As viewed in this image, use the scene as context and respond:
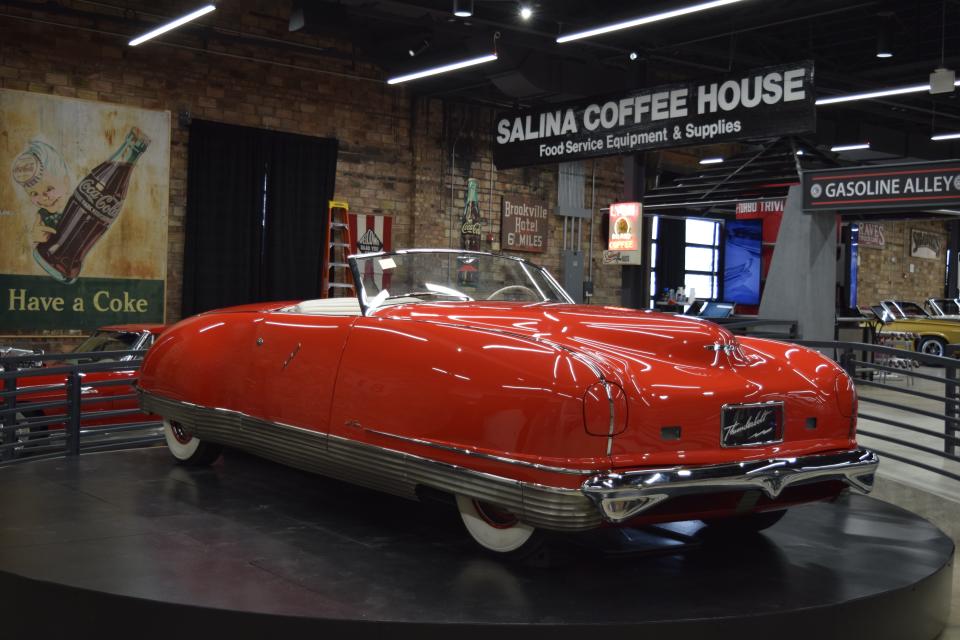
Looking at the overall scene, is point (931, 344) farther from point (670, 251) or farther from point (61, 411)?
point (61, 411)

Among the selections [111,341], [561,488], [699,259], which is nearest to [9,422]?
[111,341]

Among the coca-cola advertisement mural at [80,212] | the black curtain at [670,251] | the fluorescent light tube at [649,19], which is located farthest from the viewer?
the black curtain at [670,251]

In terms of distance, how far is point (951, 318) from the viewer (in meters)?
17.8

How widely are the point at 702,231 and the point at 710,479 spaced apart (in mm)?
20142

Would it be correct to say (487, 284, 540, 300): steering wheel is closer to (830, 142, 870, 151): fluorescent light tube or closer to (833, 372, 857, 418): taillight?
(833, 372, 857, 418): taillight

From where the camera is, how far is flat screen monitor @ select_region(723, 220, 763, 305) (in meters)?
22.5

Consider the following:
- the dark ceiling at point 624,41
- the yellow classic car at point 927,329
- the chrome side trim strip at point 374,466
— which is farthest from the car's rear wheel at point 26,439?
the yellow classic car at point 927,329

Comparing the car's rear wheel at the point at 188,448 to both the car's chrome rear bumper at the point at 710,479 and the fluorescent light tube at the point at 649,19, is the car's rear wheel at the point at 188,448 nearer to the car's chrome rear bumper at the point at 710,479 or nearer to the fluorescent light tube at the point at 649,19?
the car's chrome rear bumper at the point at 710,479

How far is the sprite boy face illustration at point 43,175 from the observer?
36.1ft

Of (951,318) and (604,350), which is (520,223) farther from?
(604,350)

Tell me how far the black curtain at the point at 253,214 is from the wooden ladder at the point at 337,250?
0.16 metres

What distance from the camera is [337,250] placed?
13.6 meters

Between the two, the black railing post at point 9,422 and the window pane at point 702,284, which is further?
the window pane at point 702,284

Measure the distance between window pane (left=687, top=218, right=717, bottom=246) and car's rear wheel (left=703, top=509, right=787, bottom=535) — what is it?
18711mm
